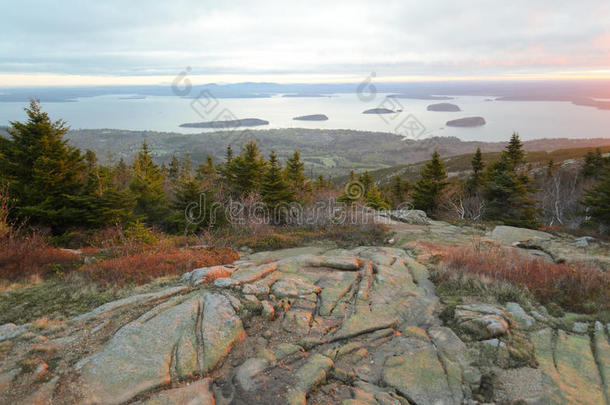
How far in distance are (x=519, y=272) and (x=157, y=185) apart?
2319 centimetres

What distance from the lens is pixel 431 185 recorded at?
2736 cm

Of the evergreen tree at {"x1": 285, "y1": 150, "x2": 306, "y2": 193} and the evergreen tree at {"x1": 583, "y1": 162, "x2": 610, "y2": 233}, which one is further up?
the evergreen tree at {"x1": 285, "y1": 150, "x2": 306, "y2": 193}

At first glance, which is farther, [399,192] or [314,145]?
A: [314,145]

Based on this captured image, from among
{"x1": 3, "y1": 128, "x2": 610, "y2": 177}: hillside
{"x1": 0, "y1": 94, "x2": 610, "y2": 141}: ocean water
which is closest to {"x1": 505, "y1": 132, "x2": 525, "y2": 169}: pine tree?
{"x1": 0, "y1": 94, "x2": 610, "y2": 141}: ocean water

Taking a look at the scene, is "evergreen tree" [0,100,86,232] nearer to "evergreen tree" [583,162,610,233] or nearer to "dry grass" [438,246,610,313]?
"dry grass" [438,246,610,313]

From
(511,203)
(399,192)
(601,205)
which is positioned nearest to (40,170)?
(511,203)

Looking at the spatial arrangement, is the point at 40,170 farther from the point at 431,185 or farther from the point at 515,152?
the point at 515,152

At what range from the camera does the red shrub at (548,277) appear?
618 centimetres

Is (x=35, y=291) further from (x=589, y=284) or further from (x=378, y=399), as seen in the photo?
(x=589, y=284)

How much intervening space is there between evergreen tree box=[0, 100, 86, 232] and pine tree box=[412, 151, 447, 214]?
2554cm

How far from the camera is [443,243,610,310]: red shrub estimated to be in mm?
6180

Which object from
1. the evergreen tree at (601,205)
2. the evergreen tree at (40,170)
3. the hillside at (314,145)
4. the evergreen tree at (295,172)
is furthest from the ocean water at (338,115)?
the evergreen tree at (40,170)

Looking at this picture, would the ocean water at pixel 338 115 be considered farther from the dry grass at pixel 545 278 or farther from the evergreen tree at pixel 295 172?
the dry grass at pixel 545 278

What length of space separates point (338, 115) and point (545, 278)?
165 meters
